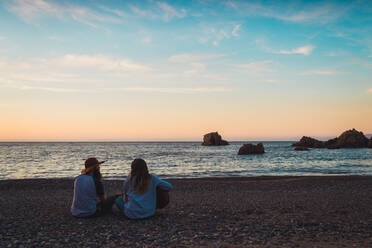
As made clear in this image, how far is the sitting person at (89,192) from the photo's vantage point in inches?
323

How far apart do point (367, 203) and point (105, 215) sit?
988 cm

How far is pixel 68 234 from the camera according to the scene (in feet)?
22.8

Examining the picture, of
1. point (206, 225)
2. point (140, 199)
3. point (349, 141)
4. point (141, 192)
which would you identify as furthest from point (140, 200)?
point (349, 141)

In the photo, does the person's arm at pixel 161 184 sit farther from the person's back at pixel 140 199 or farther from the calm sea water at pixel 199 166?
the calm sea water at pixel 199 166

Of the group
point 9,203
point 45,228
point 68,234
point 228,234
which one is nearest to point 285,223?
point 228,234

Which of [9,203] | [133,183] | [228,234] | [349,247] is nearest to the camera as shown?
[349,247]

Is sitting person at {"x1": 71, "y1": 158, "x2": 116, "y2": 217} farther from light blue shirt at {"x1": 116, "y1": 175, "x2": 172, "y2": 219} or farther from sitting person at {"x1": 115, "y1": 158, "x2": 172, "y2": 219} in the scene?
light blue shirt at {"x1": 116, "y1": 175, "x2": 172, "y2": 219}

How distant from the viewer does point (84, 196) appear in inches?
330

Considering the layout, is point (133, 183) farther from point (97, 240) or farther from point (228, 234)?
point (228, 234)

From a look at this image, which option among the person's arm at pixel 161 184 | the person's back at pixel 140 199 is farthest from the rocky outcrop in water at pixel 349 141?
the person's back at pixel 140 199

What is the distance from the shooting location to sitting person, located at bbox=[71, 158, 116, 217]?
26.9 feet

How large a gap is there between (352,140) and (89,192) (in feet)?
359

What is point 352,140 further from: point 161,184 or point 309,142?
point 161,184

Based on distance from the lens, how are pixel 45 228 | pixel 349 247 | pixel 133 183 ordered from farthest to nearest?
pixel 133 183
pixel 45 228
pixel 349 247
